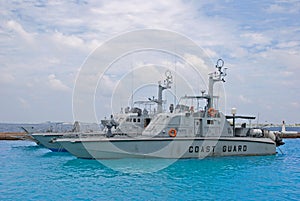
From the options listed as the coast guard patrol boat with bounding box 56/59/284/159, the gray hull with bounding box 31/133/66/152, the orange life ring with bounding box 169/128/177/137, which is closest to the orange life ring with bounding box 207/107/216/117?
the coast guard patrol boat with bounding box 56/59/284/159

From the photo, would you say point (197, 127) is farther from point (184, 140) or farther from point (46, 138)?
point (46, 138)

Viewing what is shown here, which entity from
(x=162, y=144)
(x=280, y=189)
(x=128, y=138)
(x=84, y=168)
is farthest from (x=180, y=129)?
(x=280, y=189)

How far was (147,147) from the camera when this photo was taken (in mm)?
24328

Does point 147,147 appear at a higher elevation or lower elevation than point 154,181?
higher

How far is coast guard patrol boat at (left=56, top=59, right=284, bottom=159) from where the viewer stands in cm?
2402

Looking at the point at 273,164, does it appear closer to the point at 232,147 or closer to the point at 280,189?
the point at 232,147

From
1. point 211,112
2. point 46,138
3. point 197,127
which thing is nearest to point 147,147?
point 197,127

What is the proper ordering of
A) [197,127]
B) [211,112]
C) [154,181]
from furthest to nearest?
[211,112] < [197,127] < [154,181]

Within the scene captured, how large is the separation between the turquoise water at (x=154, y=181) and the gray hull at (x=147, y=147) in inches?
25.1

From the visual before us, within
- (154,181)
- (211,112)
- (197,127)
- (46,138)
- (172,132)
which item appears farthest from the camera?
(46,138)

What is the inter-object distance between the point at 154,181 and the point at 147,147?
20.5ft

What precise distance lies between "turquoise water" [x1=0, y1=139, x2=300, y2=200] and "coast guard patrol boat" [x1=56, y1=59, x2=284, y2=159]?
2.76ft

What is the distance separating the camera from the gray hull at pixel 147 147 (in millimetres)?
23812

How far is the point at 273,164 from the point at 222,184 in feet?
30.7
